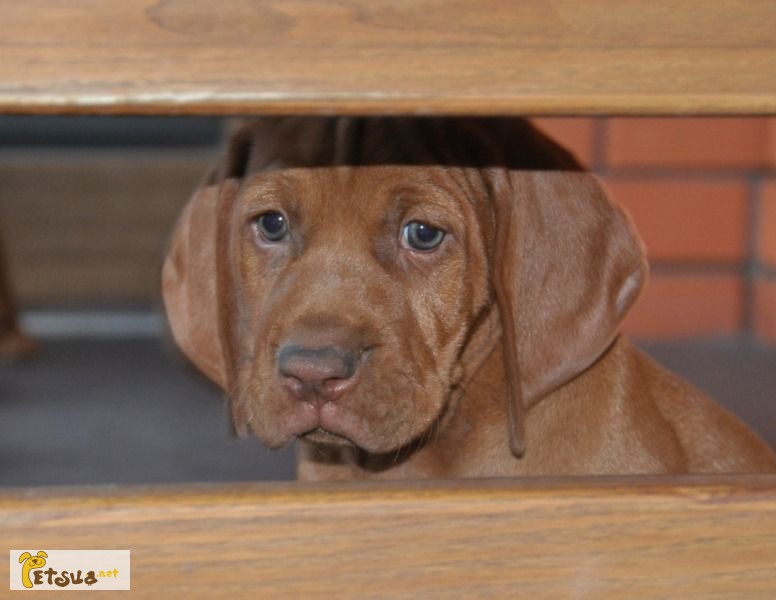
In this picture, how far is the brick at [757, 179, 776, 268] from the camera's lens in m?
6.57

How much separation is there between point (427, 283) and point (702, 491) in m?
0.81

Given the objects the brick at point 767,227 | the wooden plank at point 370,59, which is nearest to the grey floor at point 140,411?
the brick at point 767,227

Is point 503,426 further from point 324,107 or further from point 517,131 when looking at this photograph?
point 324,107

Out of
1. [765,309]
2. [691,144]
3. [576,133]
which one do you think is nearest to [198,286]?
[576,133]

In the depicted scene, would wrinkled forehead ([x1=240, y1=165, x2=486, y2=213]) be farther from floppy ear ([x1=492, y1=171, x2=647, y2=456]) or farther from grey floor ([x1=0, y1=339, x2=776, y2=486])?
grey floor ([x1=0, y1=339, x2=776, y2=486])

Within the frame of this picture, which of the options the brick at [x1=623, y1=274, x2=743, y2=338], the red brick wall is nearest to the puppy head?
the red brick wall

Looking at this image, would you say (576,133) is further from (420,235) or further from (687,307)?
(420,235)

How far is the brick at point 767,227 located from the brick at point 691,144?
151 millimetres

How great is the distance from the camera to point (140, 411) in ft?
17.9

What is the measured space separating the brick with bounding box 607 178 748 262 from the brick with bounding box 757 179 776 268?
9 cm

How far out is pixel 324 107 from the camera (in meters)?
1.72

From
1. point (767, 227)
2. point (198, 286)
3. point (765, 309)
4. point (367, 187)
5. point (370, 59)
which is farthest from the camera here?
point (765, 309)

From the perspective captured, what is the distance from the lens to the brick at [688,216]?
6.65 m

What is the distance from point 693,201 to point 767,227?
0.39 metres
